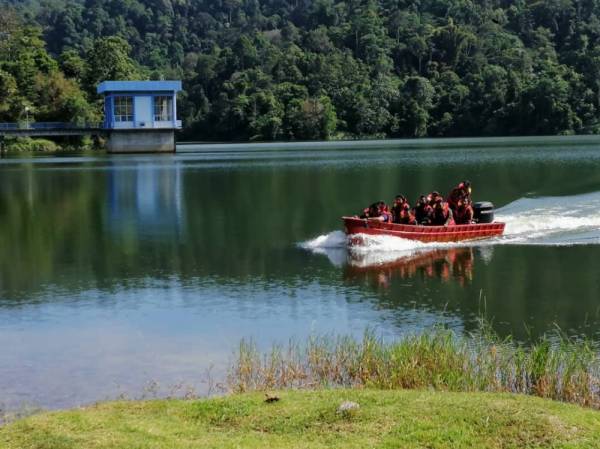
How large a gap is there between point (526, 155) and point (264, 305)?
59.8 m

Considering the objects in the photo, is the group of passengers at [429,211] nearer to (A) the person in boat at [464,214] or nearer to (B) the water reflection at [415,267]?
(A) the person in boat at [464,214]

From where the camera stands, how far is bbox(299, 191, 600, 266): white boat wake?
26562 mm

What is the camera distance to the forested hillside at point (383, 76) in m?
126

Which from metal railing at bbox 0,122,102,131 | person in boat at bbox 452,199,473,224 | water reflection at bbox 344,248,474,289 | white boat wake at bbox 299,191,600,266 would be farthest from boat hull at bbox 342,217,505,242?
metal railing at bbox 0,122,102,131

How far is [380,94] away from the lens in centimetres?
14900

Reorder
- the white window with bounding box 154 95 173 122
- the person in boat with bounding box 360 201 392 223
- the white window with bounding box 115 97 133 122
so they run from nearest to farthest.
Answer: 1. the person in boat with bounding box 360 201 392 223
2. the white window with bounding box 115 97 133 122
3. the white window with bounding box 154 95 173 122

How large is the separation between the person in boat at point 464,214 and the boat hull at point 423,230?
592 millimetres

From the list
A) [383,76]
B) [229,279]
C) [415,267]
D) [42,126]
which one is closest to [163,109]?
[42,126]

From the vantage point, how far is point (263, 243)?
28953 mm

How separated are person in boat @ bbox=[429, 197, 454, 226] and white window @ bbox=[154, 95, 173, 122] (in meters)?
72.5

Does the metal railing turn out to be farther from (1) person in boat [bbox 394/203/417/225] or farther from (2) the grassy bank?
(2) the grassy bank

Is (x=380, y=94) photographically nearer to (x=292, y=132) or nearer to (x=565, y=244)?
(x=292, y=132)

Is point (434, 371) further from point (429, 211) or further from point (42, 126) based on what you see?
point (42, 126)

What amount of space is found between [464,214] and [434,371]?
17822 mm
